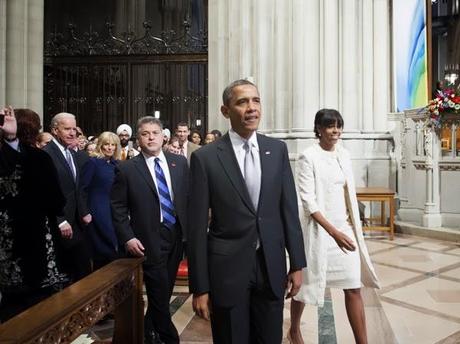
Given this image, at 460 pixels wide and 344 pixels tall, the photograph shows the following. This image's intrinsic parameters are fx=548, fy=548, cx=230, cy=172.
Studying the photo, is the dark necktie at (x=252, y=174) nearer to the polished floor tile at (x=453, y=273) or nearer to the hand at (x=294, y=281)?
the hand at (x=294, y=281)

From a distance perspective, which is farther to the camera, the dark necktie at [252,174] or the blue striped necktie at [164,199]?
the blue striped necktie at [164,199]

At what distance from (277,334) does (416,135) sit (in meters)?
7.66

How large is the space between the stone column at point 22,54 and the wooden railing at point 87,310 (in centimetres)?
988

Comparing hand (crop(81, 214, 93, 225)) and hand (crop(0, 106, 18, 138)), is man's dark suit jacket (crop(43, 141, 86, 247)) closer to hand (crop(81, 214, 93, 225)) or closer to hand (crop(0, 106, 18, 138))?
hand (crop(81, 214, 93, 225))

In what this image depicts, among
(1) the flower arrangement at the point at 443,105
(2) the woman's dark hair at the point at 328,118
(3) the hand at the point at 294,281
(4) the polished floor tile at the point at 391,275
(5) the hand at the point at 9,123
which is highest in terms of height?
(1) the flower arrangement at the point at 443,105

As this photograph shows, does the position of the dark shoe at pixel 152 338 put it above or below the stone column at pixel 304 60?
below

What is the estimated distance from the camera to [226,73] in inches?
452

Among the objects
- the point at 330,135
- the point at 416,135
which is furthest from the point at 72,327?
the point at 416,135

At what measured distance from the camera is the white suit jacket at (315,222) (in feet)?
11.3

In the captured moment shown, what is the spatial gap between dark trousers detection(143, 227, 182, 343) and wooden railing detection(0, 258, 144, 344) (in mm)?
385

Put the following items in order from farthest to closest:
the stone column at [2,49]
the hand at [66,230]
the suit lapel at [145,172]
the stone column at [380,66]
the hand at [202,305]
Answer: the stone column at [2,49], the stone column at [380,66], the hand at [66,230], the suit lapel at [145,172], the hand at [202,305]

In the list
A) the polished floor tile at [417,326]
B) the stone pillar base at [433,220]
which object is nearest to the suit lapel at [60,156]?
the polished floor tile at [417,326]

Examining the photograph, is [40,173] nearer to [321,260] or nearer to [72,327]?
[72,327]

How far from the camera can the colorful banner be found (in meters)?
10.6
